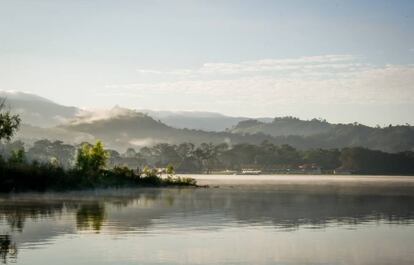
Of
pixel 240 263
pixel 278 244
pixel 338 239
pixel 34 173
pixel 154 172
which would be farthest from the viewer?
pixel 154 172

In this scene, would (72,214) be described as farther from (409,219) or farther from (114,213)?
(409,219)

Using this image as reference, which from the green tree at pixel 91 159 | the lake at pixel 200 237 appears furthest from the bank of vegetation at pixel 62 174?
the lake at pixel 200 237

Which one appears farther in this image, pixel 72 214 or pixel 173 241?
pixel 72 214

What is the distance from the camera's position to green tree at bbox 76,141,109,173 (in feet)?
465

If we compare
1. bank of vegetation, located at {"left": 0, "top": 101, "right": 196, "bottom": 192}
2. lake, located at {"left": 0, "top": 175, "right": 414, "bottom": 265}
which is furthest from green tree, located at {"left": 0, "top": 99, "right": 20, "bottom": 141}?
lake, located at {"left": 0, "top": 175, "right": 414, "bottom": 265}

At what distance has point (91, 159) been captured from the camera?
480ft

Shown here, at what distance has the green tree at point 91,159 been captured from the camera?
5586 inches

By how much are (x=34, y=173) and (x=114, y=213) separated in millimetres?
56897

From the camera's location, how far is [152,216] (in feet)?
194

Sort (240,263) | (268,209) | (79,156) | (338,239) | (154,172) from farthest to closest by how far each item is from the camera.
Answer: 1. (154,172)
2. (79,156)
3. (268,209)
4. (338,239)
5. (240,263)

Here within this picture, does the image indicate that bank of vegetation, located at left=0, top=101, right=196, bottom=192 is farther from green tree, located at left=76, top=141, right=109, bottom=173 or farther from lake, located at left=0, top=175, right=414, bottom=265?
lake, located at left=0, top=175, right=414, bottom=265

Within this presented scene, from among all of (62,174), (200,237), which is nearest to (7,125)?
(62,174)

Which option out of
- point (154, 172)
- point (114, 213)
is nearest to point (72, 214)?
point (114, 213)

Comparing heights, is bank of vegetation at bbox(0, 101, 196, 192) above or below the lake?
above
